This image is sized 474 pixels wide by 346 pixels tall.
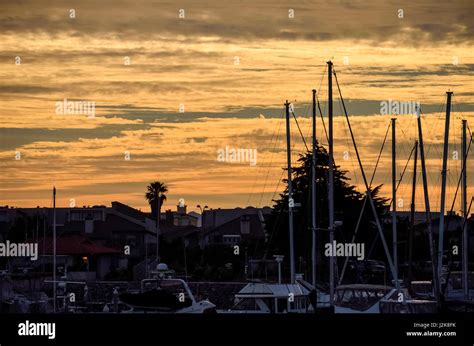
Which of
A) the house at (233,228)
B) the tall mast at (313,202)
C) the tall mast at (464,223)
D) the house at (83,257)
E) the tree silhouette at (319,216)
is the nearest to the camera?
the tall mast at (313,202)

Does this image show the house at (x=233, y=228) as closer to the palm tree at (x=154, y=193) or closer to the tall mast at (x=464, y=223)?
the palm tree at (x=154, y=193)

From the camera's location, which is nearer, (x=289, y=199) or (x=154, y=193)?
(x=289, y=199)

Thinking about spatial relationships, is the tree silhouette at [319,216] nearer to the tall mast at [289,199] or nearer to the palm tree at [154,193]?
the tall mast at [289,199]

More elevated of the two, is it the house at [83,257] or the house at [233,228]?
the house at [233,228]

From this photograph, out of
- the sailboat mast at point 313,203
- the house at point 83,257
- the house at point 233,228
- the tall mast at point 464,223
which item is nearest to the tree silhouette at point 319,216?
the sailboat mast at point 313,203

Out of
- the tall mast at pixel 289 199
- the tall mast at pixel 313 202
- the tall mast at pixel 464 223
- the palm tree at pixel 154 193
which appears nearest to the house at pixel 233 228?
the palm tree at pixel 154 193

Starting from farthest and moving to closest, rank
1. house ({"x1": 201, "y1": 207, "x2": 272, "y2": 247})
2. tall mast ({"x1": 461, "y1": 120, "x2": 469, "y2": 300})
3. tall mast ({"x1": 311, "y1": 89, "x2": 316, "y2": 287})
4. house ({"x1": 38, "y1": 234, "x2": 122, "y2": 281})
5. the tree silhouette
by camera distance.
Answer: house ({"x1": 201, "y1": 207, "x2": 272, "y2": 247})
house ({"x1": 38, "y1": 234, "x2": 122, "y2": 281})
the tree silhouette
tall mast ({"x1": 461, "y1": 120, "x2": 469, "y2": 300})
tall mast ({"x1": 311, "y1": 89, "x2": 316, "y2": 287})

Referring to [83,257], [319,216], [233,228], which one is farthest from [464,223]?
[233,228]

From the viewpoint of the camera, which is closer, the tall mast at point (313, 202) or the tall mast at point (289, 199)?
the tall mast at point (289, 199)

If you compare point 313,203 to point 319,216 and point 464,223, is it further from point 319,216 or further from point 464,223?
point 464,223

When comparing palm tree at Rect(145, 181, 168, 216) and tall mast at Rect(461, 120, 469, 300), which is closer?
tall mast at Rect(461, 120, 469, 300)

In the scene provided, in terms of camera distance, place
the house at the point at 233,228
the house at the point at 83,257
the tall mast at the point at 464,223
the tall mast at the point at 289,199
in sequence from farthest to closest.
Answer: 1. the house at the point at 233,228
2. the house at the point at 83,257
3. the tall mast at the point at 464,223
4. the tall mast at the point at 289,199

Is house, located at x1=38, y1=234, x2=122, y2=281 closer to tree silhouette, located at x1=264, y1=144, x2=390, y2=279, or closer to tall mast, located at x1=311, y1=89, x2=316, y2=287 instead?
tree silhouette, located at x1=264, y1=144, x2=390, y2=279

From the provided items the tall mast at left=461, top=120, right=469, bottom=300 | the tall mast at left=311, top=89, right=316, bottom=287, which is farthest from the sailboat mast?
the tall mast at left=461, top=120, right=469, bottom=300
